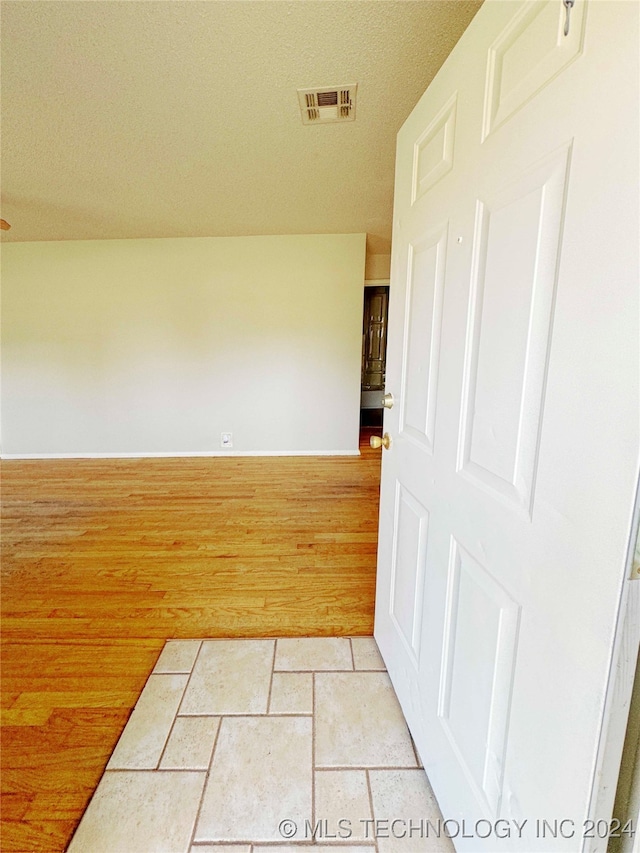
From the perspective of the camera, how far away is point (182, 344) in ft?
12.9

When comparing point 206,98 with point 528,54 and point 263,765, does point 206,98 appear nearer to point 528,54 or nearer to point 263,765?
point 528,54

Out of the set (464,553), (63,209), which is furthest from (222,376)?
(464,553)

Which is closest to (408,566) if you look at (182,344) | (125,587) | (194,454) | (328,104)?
(125,587)

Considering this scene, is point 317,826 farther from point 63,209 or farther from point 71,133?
point 63,209

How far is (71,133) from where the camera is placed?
195 cm

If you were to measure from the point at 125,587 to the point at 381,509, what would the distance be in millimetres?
1441

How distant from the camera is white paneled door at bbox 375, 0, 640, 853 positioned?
446mm

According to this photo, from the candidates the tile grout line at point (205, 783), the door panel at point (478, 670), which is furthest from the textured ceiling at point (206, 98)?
the tile grout line at point (205, 783)

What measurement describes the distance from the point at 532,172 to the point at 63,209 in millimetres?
3804

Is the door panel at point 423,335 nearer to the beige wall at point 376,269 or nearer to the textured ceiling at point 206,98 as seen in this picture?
the textured ceiling at point 206,98

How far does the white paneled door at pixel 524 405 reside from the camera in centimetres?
45

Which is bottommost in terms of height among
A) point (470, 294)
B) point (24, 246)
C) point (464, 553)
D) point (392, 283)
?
Result: point (464, 553)

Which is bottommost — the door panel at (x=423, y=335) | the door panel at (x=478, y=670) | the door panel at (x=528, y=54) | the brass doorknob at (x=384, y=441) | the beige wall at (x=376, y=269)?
the door panel at (x=478, y=670)

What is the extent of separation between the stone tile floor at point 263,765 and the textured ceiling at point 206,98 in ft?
7.86
